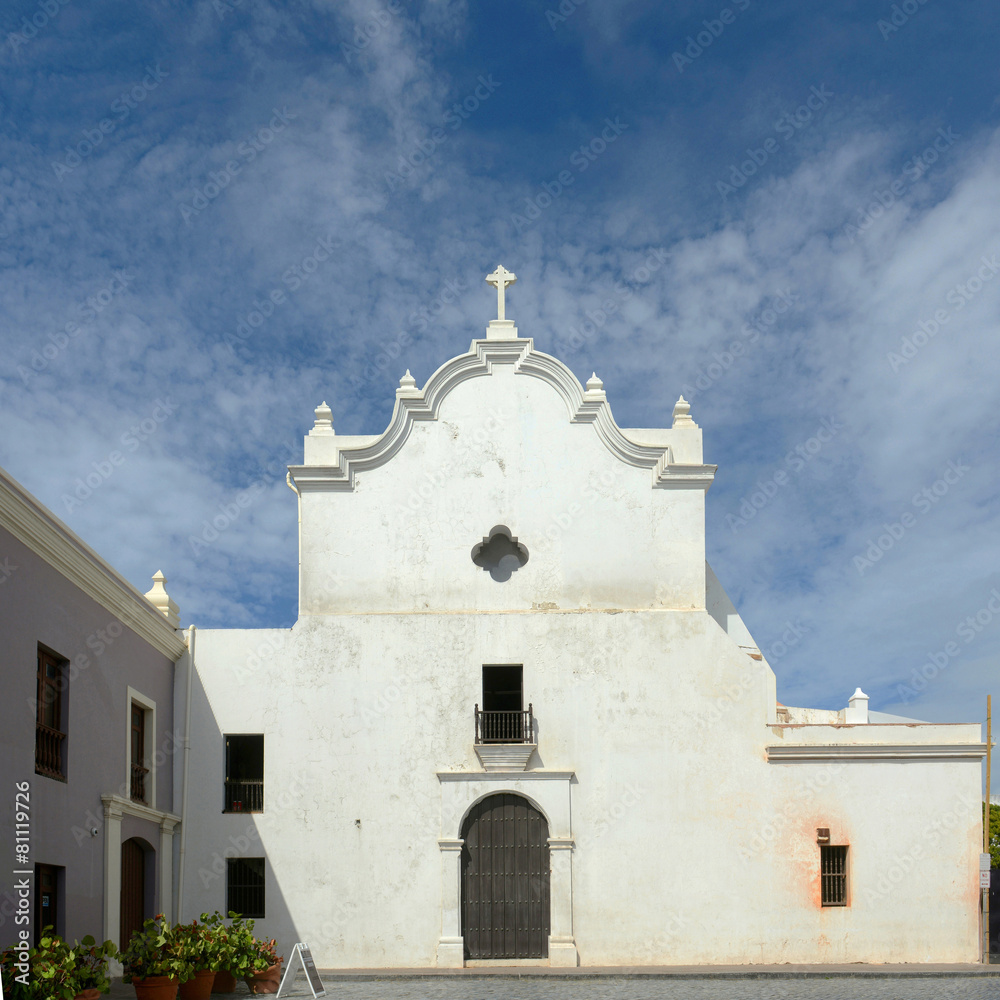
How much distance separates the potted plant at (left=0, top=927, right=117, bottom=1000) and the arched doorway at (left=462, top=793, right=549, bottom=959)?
7647mm

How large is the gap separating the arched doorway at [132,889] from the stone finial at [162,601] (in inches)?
140

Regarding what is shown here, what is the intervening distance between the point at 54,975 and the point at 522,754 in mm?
8986

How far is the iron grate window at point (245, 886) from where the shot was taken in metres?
18.8

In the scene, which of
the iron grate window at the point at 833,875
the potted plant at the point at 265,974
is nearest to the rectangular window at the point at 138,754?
the potted plant at the point at 265,974

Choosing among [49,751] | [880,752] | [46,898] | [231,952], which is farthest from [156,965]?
[880,752]

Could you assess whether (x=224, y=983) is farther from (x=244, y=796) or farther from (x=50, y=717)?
(x=50, y=717)

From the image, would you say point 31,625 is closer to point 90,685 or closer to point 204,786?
point 90,685

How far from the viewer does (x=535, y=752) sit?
19.1 meters

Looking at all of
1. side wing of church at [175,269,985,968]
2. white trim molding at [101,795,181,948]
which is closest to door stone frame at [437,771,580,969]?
side wing of church at [175,269,985,968]

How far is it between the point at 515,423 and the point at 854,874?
9099 mm

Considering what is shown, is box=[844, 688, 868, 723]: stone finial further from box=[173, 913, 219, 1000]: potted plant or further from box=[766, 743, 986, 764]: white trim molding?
box=[173, 913, 219, 1000]: potted plant

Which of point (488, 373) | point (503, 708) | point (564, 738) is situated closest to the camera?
point (564, 738)

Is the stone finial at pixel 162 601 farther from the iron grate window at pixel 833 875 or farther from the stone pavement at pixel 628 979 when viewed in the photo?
the iron grate window at pixel 833 875

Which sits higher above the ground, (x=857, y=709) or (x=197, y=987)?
(x=857, y=709)
